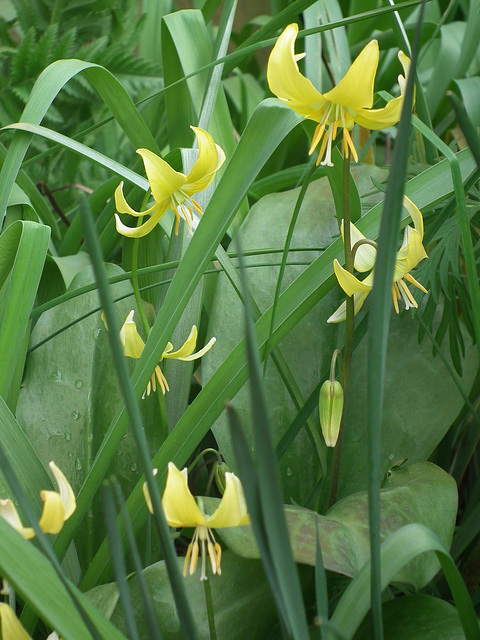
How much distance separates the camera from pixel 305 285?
509 millimetres

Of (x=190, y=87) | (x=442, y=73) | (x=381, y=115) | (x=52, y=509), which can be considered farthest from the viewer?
(x=442, y=73)

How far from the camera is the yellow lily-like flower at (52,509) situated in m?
0.30

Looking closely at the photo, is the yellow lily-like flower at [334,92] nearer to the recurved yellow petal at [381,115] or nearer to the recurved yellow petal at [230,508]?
the recurved yellow petal at [381,115]

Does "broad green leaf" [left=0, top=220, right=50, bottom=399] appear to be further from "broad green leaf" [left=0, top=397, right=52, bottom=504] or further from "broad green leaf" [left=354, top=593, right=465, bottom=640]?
"broad green leaf" [left=354, top=593, right=465, bottom=640]

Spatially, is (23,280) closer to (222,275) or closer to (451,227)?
(222,275)

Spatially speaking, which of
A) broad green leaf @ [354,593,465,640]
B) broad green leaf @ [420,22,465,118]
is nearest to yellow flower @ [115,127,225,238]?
broad green leaf @ [354,593,465,640]

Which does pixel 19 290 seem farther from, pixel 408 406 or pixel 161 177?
pixel 408 406

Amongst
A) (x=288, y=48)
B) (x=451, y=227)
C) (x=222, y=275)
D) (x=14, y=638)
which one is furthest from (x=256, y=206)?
(x=14, y=638)

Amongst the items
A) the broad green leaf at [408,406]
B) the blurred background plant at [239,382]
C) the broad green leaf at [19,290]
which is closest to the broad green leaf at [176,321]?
the blurred background plant at [239,382]

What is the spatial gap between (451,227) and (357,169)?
7.6 inches

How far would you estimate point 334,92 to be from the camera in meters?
0.40

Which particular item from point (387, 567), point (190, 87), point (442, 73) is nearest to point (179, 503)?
point (387, 567)

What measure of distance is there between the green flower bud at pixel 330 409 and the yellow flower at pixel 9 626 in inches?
9.7

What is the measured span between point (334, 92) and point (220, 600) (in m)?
0.37
